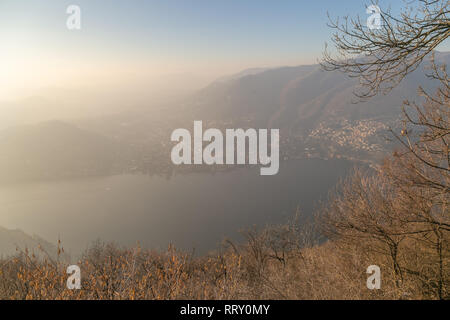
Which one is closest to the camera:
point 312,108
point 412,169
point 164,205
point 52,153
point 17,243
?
point 412,169

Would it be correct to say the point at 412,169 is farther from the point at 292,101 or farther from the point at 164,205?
the point at 292,101

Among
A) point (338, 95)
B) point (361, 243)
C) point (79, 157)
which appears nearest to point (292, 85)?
point (338, 95)

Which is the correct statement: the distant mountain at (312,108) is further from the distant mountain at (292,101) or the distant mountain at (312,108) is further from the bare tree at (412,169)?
the bare tree at (412,169)

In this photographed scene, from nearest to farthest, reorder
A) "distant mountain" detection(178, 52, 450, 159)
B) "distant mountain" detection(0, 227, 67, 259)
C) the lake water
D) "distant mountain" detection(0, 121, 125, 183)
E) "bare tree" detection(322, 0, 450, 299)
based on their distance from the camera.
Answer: "bare tree" detection(322, 0, 450, 299) < "distant mountain" detection(0, 227, 67, 259) < the lake water < "distant mountain" detection(0, 121, 125, 183) < "distant mountain" detection(178, 52, 450, 159)

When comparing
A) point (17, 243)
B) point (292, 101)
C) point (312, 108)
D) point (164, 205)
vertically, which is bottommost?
point (17, 243)

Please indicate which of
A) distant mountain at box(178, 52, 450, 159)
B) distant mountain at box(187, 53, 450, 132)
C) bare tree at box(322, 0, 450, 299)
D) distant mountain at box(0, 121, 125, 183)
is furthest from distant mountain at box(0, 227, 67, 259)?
distant mountain at box(187, 53, 450, 132)

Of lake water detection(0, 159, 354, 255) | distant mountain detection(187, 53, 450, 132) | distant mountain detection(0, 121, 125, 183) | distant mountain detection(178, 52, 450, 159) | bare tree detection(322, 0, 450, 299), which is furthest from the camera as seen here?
distant mountain detection(187, 53, 450, 132)

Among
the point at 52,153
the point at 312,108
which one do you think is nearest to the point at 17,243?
the point at 52,153

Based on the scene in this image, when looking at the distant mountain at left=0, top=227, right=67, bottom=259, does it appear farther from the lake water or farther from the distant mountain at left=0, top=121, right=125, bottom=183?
the distant mountain at left=0, top=121, right=125, bottom=183

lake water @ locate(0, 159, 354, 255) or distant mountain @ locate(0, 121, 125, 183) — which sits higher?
distant mountain @ locate(0, 121, 125, 183)
